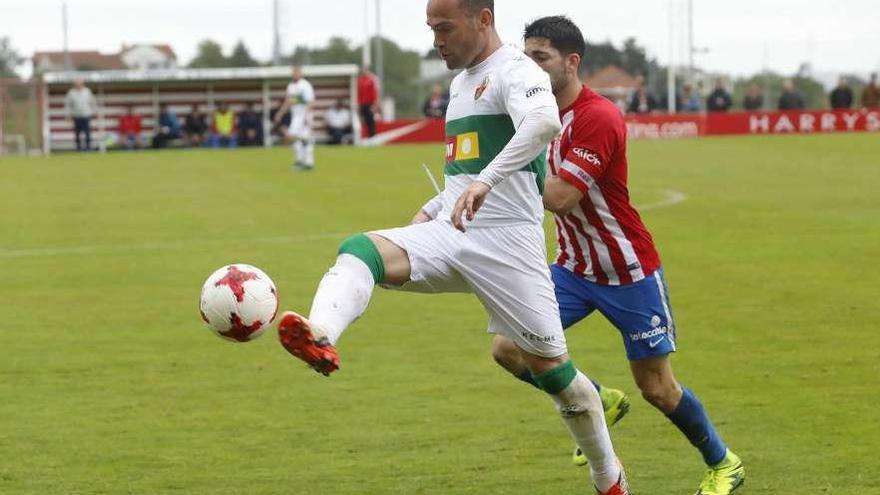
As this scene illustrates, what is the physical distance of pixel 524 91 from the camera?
6.44 metres

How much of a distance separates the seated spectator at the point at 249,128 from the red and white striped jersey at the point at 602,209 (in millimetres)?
41082

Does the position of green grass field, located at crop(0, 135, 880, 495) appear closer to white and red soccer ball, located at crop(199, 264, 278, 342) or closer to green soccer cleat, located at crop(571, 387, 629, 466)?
green soccer cleat, located at crop(571, 387, 629, 466)

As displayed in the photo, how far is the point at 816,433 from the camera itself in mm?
8625

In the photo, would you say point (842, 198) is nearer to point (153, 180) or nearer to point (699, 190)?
point (699, 190)

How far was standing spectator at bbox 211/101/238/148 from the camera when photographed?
48.0 m

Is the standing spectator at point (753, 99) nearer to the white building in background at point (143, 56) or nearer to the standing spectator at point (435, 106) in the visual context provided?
the standing spectator at point (435, 106)

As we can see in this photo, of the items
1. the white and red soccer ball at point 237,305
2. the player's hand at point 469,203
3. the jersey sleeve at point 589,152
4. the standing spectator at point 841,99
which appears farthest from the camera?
the standing spectator at point 841,99

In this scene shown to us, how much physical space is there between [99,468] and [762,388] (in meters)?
4.37

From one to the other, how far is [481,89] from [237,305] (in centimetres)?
151

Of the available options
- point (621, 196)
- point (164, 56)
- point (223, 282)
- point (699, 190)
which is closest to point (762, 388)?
point (621, 196)

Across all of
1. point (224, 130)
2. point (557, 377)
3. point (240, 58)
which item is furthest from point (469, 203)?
point (240, 58)

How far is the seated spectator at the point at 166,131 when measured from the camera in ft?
157

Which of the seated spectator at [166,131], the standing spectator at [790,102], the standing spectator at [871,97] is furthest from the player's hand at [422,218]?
the standing spectator at [790,102]

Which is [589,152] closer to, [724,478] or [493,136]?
[493,136]
